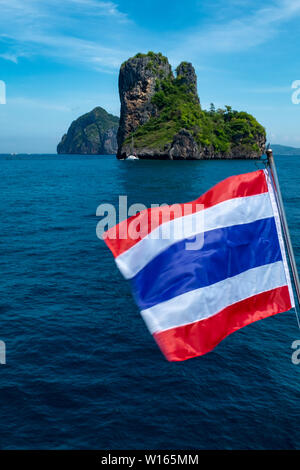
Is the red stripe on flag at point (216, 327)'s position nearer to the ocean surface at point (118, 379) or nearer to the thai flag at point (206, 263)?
the thai flag at point (206, 263)

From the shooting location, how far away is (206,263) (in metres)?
8.93

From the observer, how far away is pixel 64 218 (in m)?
51.4

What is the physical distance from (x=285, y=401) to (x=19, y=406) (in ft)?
35.1

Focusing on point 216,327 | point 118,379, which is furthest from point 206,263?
point 118,379

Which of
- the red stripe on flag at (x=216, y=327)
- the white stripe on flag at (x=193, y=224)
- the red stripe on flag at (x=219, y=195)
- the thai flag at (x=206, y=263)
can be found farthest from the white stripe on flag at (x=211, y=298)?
the red stripe on flag at (x=219, y=195)

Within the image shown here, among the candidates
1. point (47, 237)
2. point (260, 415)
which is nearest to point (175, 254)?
point (260, 415)

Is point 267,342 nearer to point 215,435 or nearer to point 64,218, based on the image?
point 215,435

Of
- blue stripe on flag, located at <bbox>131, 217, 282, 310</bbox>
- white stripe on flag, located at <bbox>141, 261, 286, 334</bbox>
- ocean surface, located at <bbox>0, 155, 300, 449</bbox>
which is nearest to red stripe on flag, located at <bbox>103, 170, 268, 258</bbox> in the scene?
blue stripe on flag, located at <bbox>131, 217, 282, 310</bbox>

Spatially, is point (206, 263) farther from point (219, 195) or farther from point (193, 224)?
point (219, 195)

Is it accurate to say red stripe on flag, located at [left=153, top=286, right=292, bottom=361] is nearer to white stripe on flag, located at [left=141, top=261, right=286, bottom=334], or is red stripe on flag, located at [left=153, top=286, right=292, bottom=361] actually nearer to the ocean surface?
white stripe on flag, located at [left=141, top=261, right=286, bottom=334]

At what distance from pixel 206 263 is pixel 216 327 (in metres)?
1.53

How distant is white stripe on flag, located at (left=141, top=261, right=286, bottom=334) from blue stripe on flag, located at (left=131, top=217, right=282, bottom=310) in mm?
140

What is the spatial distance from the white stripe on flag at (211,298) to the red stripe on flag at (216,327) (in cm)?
13
